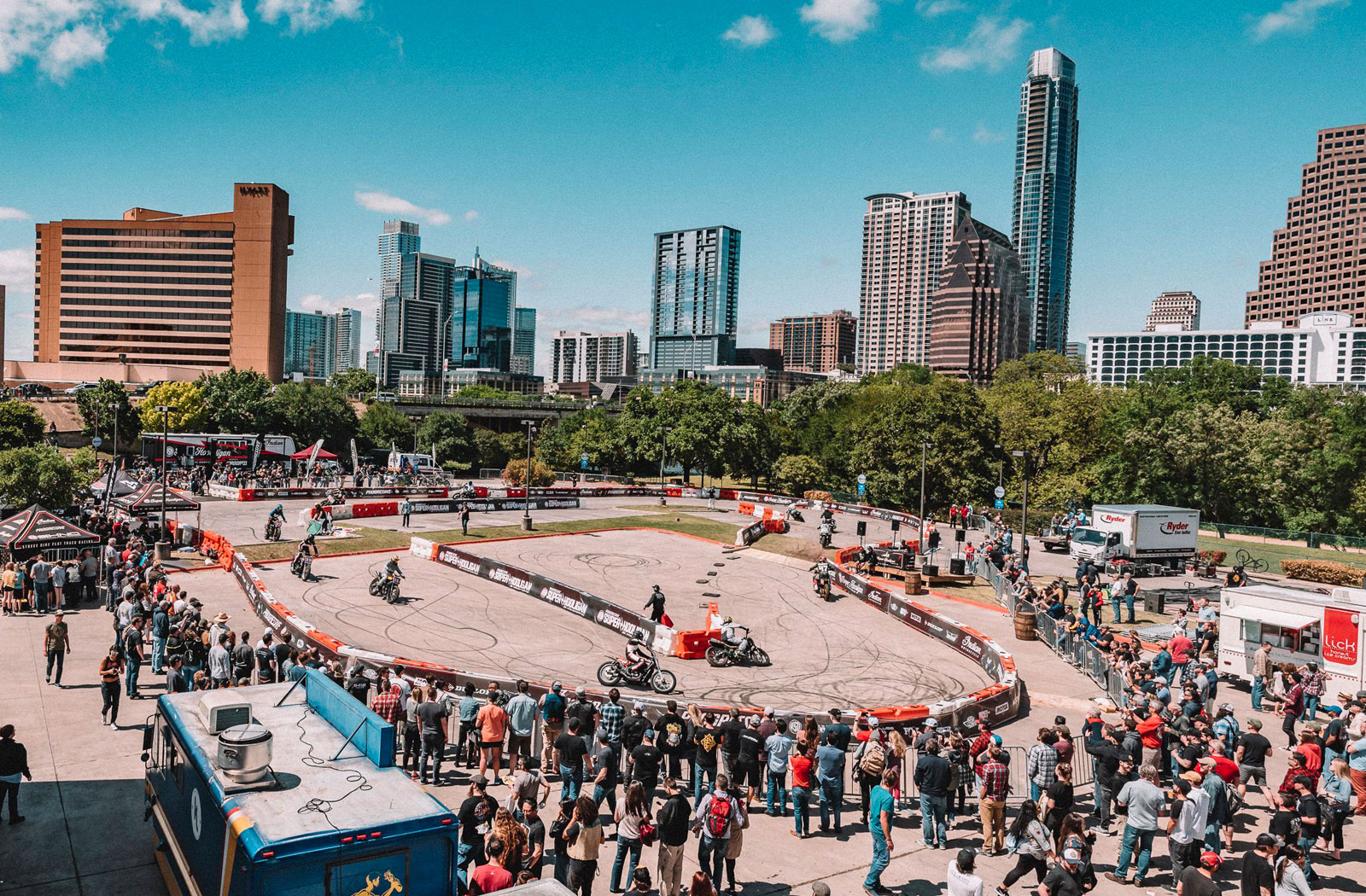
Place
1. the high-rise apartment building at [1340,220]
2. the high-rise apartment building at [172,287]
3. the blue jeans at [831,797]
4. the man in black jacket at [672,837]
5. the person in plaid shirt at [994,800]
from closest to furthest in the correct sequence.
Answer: the man in black jacket at [672,837] < the person in plaid shirt at [994,800] < the blue jeans at [831,797] < the high-rise apartment building at [172,287] < the high-rise apartment building at [1340,220]

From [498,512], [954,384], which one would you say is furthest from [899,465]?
[498,512]

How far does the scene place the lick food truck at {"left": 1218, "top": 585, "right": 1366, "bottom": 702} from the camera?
20.6 m

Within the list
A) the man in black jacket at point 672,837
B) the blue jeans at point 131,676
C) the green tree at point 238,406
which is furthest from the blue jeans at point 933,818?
the green tree at point 238,406

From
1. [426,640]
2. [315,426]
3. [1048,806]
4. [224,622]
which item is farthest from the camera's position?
[315,426]

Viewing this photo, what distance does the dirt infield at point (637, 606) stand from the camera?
882 inches

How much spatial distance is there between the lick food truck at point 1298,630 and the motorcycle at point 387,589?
82.3 ft

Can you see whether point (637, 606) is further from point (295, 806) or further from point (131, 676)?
point (295, 806)

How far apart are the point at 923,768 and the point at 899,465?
176ft

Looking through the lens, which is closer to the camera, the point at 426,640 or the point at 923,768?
the point at 923,768

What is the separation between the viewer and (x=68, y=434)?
9081 centimetres

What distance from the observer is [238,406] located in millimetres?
93000

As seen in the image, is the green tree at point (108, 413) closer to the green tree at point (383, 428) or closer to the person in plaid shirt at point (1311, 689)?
the green tree at point (383, 428)

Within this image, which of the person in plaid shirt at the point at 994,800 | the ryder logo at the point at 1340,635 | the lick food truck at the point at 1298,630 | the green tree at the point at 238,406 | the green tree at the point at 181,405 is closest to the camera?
the person in plaid shirt at the point at 994,800

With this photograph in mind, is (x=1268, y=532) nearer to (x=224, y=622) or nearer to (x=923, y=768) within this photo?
(x=923, y=768)
